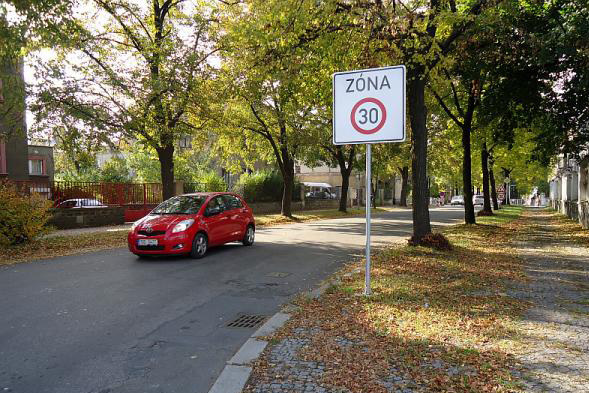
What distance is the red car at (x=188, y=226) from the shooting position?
380 inches

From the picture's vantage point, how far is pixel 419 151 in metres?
11.0

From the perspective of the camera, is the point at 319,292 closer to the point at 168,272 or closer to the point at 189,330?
the point at 189,330

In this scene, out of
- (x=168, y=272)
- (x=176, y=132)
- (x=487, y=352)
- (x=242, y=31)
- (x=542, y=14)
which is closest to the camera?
(x=487, y=352)

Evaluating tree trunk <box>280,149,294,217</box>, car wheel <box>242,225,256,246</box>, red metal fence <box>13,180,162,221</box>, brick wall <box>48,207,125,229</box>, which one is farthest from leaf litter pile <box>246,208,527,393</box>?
tree trunk <box>280,149,294,217</box>

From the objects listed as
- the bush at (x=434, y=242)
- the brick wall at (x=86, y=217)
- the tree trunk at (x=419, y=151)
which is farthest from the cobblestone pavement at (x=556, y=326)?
the brick wall at (x=86, y=217)

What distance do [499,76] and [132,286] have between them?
1257 cm

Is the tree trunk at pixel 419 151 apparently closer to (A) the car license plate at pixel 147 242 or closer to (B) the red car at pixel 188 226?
(B) the red car at pixel 188 226

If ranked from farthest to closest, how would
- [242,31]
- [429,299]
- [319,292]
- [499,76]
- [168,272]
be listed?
[499,76] → [242,31] → [168,272] → [319,292] → [429,299]

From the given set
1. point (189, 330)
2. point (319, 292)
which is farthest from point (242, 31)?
point (189, 330)

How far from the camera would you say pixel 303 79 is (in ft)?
38.0

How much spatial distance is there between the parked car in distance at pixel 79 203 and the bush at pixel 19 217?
6239 millimetres

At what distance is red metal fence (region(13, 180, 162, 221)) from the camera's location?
17.9 m

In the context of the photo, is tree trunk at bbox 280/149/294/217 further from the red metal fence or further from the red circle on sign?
the red circle on sign

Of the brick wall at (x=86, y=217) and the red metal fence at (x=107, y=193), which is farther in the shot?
the red metal fence at (x=107, y=193)
